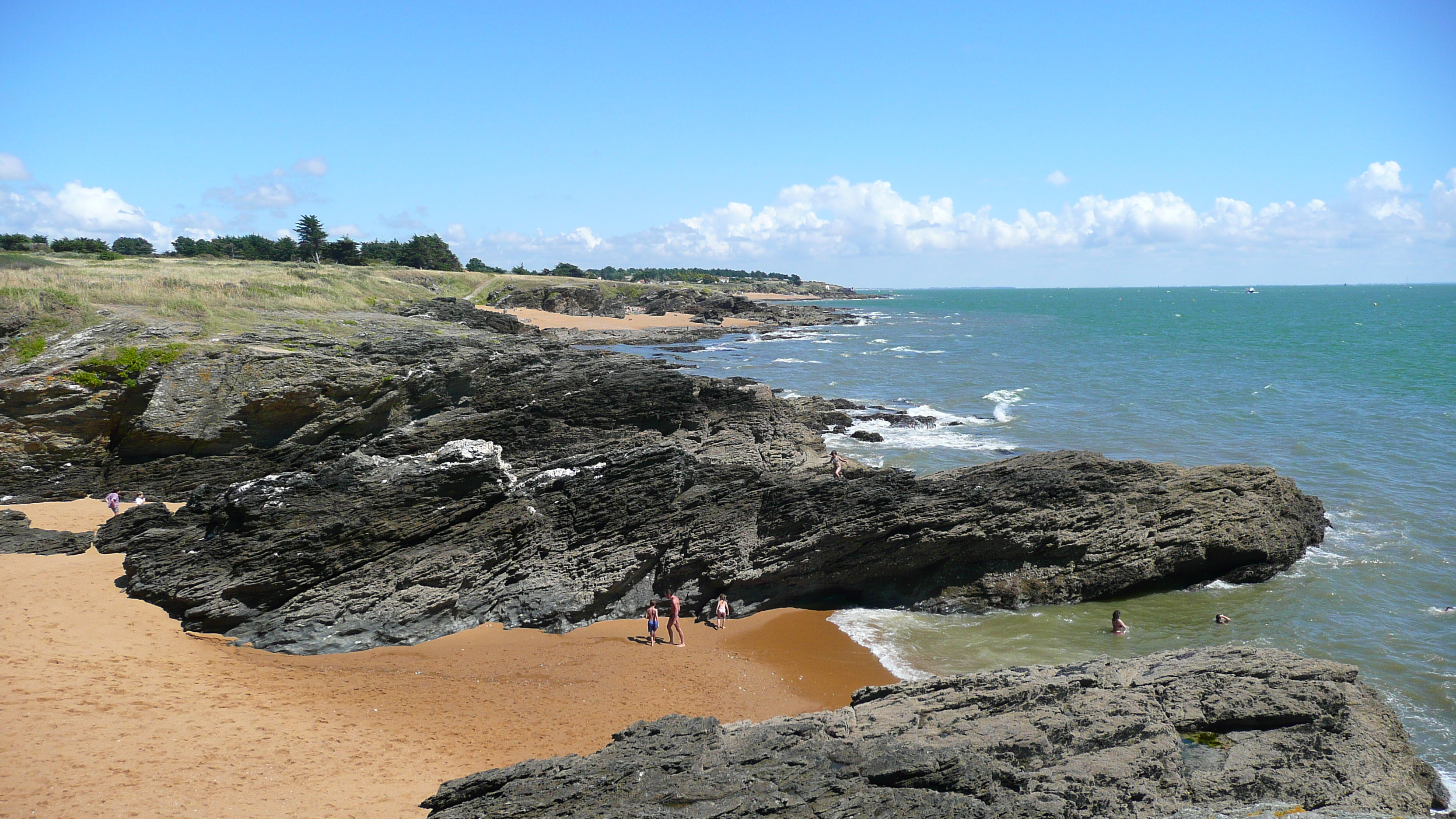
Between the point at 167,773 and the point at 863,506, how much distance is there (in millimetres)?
12440

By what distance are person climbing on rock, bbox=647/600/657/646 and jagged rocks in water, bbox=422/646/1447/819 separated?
18.5ft

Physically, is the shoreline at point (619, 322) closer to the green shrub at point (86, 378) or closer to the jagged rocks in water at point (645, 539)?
the green shrub at point (86, 378)

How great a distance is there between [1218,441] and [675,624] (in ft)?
93.7

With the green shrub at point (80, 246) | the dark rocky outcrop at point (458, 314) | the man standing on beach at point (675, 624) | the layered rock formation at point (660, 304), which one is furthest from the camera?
the layered rock formation at point (660, 304)

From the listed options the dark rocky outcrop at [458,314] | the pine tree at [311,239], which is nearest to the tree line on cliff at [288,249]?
the pine tree at [311,239]

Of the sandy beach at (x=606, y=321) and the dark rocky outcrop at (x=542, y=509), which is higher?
the sandy beach at (x=606, y=321)

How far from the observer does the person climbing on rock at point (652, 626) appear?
1455 centimetres

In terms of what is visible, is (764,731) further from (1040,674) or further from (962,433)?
(962,433)

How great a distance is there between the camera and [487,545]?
49.1ft

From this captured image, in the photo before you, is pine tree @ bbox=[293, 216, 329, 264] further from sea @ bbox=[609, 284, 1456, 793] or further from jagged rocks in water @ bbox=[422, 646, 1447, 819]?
jagged rocks in water @ bbox=[422, 646, 1447, 819]

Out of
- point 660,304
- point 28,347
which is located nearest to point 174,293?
point 28,347

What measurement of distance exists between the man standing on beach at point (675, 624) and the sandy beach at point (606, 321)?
5698 centimetres

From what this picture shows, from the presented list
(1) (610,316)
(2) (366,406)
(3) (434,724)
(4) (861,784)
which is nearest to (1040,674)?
(4) (861,784)

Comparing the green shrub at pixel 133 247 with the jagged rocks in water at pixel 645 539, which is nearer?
the jagged rocks in water at pixel 645 539
